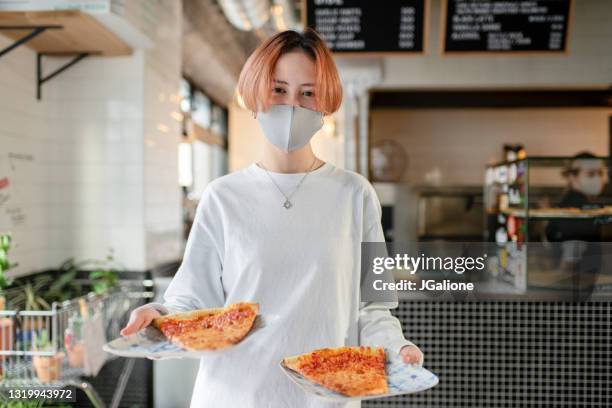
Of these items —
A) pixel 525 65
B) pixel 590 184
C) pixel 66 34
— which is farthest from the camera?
pixel 525 65

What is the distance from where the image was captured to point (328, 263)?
3.62ft

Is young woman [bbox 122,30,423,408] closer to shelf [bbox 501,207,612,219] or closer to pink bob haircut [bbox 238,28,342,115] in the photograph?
pink bob haircut [bbox 238,28,342,115]

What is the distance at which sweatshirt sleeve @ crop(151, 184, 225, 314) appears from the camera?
1136 mm

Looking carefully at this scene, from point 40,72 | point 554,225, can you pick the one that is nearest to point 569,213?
point 554,225

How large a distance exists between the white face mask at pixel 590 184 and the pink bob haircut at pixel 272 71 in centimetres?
184

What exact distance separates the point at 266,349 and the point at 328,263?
206 mm

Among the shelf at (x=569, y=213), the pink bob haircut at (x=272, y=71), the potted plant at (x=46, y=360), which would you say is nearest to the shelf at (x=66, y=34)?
the potted plant at (x=46, y=360)

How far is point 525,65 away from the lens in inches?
178

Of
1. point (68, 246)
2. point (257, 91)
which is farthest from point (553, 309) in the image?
point (68, 246)

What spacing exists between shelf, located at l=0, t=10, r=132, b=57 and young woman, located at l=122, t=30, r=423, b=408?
5.65 feet

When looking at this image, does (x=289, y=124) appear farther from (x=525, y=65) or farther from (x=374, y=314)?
(x=525, y=65)

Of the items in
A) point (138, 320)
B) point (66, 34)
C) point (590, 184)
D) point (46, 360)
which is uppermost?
point (66, 34)

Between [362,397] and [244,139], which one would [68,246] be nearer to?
[362,397]

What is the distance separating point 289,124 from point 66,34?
206 centimetres
